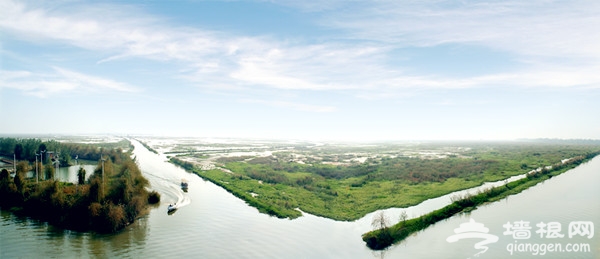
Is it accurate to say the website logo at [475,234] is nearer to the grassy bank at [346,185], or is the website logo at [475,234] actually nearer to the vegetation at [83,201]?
the grassy bank at [346,185]

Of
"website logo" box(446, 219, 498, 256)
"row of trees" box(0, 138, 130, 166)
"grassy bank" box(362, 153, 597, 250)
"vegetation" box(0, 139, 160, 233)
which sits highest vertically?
"row of trees" box(0, 138, 130, 166)

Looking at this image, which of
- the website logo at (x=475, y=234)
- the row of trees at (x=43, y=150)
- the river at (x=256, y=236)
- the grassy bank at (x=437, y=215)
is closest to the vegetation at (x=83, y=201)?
the river at (x=256, y=236)

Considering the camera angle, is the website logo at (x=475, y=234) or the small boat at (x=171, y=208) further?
the small boat at (x=171, y=208)

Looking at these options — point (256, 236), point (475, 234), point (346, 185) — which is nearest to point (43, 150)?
point (346, 185)

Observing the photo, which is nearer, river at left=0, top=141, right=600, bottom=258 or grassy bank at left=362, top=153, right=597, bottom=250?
river at left=0, top=141, right=600, bottom=258

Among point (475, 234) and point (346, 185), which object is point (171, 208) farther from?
point (475, 234)

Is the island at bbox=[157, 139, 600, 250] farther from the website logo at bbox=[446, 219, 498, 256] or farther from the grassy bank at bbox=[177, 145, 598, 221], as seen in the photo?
the website logo at bbox=[446, 219, 498, 256]

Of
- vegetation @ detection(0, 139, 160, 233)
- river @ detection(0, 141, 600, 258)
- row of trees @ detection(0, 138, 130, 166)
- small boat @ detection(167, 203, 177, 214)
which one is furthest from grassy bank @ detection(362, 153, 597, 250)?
row of trees @ detection(0, 138, 130, 166)
